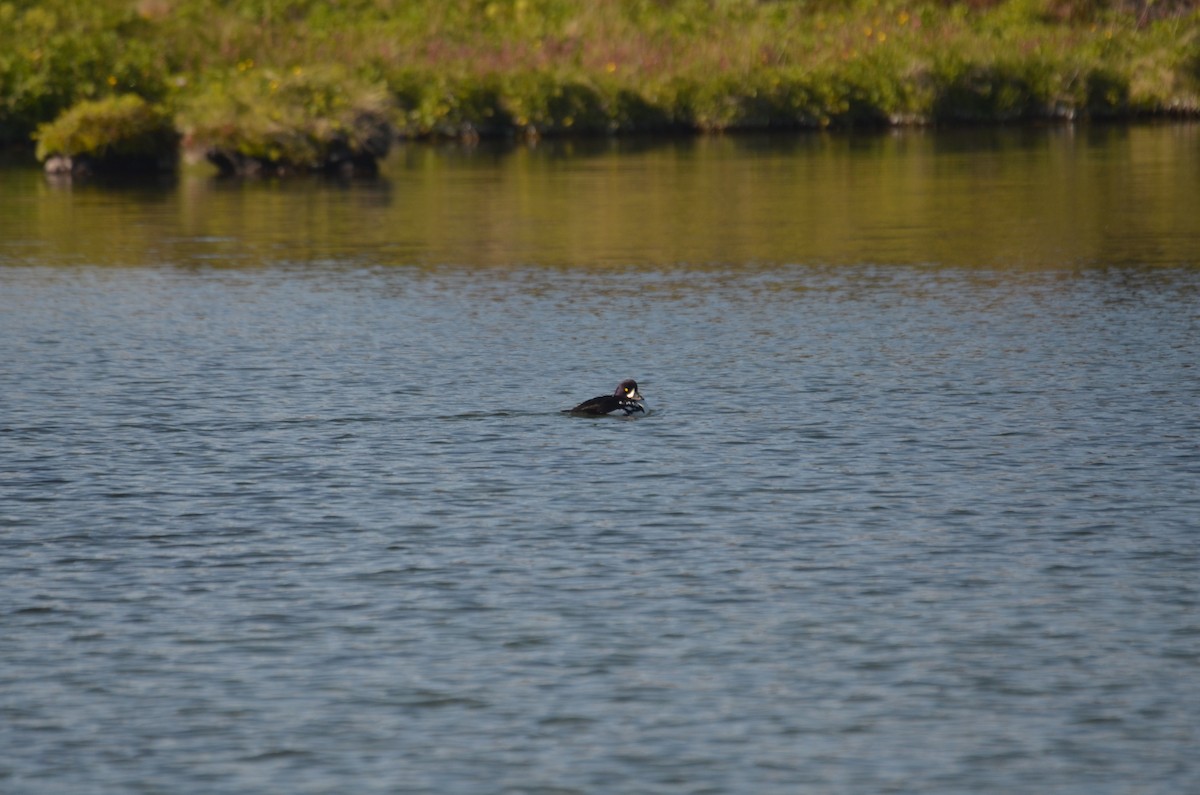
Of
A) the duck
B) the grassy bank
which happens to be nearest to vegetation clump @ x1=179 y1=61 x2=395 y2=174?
the grassy bank

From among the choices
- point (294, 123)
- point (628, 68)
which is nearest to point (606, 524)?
point (294, 123)

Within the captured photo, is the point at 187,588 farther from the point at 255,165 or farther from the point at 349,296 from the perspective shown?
the point at 255,165

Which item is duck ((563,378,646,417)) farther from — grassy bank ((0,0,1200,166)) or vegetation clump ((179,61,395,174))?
grassy bank ((0,0,1200,166))

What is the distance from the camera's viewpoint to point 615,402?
60.8ft

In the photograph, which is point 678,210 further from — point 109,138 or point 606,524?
point 606,524

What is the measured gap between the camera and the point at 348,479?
54.4ft

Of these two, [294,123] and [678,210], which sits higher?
[294,123]

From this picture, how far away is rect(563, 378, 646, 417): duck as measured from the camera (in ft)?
60.8

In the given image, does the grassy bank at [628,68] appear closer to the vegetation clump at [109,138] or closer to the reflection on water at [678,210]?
the vegetation clump at [109,138]

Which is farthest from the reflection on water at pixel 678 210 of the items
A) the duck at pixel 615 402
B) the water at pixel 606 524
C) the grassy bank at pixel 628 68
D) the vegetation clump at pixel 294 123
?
the duck at pixel 615 402

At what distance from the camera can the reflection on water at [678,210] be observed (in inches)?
1288

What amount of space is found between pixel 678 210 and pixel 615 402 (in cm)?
2077

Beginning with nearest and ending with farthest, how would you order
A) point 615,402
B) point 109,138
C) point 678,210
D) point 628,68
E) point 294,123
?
point 615,402
point 678,210
point 294,123
point 109,138
point 628,68

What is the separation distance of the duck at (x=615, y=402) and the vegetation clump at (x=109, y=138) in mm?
32269
